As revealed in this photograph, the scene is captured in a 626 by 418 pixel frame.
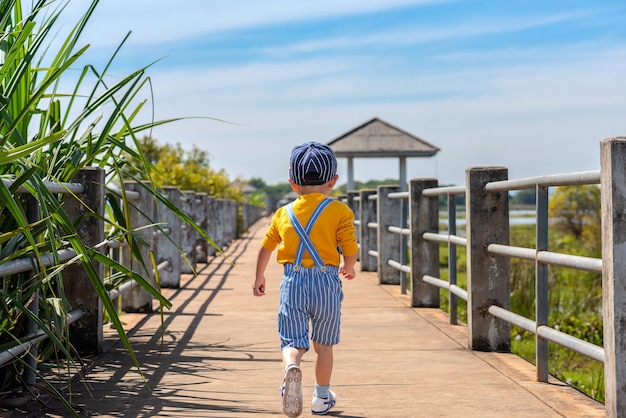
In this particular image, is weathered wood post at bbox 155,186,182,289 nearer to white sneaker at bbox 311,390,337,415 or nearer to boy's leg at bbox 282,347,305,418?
white sneaker at bbox 311,390,337,415

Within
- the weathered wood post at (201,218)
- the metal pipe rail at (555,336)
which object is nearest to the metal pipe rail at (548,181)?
the metal pipe rail at (555,336)

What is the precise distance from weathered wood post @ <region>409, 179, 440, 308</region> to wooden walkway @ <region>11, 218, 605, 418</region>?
370mm

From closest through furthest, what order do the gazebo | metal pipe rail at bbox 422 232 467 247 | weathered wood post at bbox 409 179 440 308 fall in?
metal pipe rail at bbox 422 232 467 247 < weathered wood post at bbox 409 179 440 308 < the gazebo

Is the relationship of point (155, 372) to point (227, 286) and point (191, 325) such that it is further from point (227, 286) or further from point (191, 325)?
point (227, 286)

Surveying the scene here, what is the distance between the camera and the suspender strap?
4.51 m

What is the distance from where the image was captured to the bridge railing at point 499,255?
3.96 m

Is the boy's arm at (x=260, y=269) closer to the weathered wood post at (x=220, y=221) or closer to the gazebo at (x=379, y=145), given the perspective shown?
the weathered wood post at (x=220, y=221)

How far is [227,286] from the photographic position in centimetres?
1123

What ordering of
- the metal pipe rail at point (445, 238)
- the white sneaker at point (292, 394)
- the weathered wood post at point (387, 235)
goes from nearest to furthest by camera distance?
1. the white sneaker at point (292, 394)
2. the metal pipe rail at point (445, 238)
3. the weathered wood post at point (387, 235)

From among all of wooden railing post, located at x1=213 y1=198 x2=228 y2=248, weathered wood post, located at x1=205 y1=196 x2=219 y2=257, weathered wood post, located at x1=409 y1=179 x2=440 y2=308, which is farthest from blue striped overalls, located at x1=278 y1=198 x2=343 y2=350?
wooden railing post, located at x1=213 y1=198 x2=228 y2=248

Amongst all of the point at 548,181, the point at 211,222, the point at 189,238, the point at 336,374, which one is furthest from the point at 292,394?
the point at 211,222

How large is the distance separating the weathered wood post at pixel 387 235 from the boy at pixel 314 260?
647 centimetres

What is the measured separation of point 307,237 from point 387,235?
663cm

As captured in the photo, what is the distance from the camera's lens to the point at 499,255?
6.18 meters
